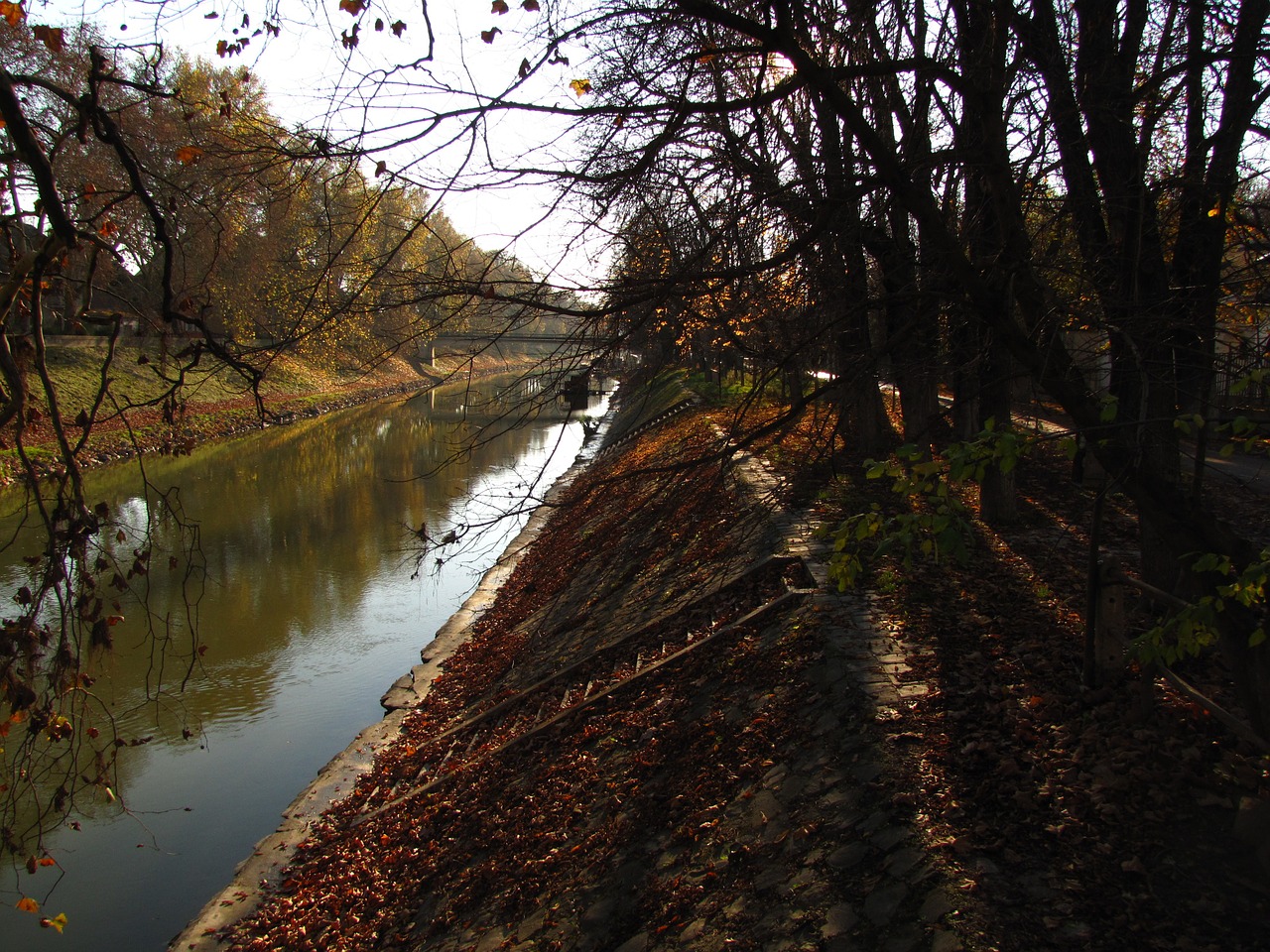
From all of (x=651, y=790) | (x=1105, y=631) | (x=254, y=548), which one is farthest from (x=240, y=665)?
(x=1105, y=631)

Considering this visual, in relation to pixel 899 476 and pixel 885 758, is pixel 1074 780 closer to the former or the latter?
pixel 885 758

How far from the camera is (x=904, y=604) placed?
23.5ft

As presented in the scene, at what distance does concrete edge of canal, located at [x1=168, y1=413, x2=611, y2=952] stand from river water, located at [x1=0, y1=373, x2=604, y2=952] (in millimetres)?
546

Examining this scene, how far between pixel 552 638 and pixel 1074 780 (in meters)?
7.06

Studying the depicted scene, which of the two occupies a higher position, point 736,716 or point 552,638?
point 736,716

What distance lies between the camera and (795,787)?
5.24 m

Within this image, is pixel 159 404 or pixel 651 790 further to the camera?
pixel 159 404

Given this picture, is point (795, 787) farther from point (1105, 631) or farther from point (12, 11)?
point (12, 11)

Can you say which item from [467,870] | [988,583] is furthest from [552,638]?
[988,583]

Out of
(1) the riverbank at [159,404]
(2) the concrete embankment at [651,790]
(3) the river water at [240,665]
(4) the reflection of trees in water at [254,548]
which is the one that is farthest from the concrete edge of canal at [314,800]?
(1) the riverbank at [159,404]

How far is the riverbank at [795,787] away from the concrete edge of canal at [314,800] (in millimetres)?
93

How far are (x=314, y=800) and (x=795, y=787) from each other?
226 inches

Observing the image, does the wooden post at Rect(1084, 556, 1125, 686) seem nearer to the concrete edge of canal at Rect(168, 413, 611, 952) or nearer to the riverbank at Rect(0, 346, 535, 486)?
the concrete edge of canal at Rect(168, 413, 611, 952)

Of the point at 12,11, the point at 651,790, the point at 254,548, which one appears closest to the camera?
the point at 12,11
